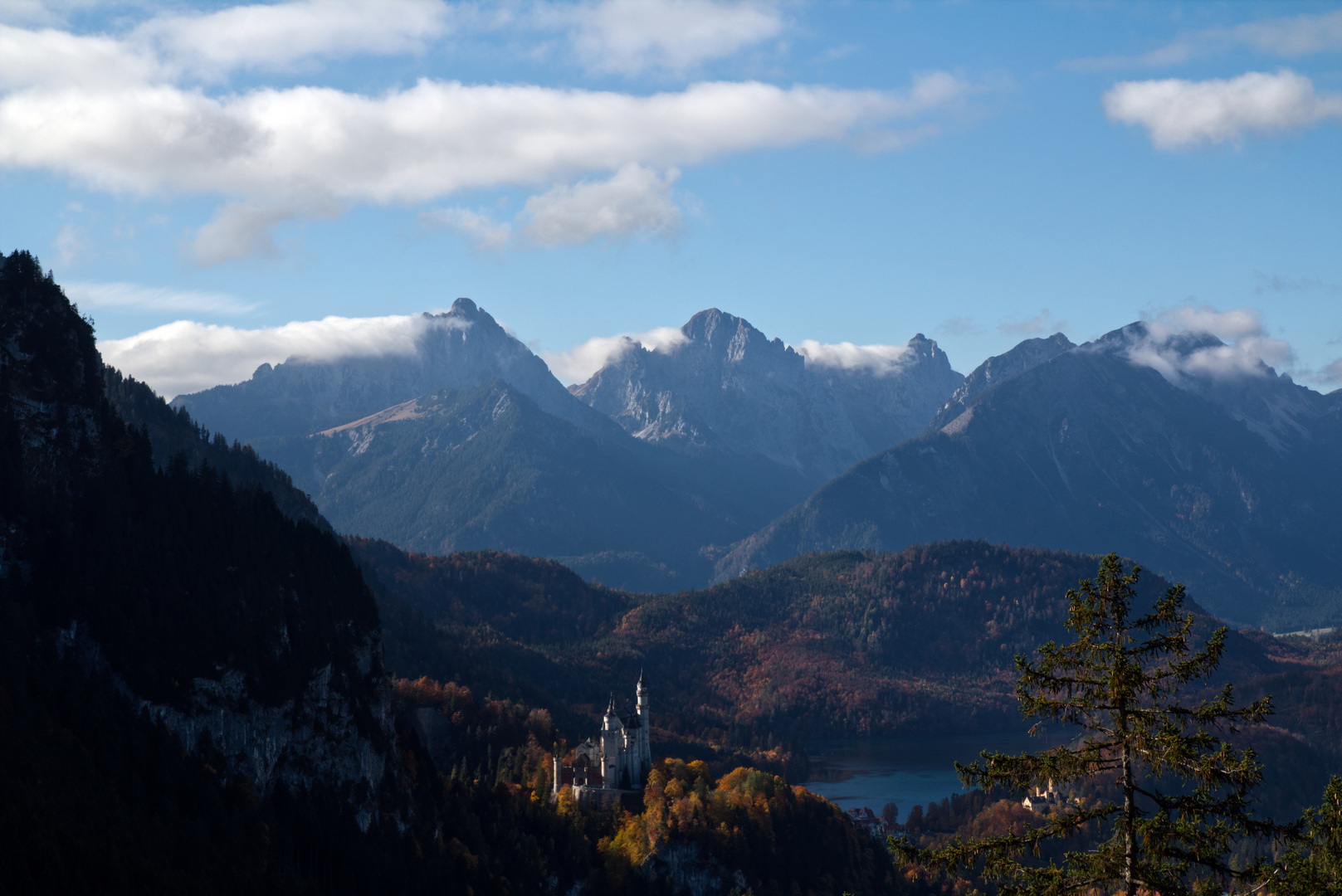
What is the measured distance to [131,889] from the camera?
89625mm

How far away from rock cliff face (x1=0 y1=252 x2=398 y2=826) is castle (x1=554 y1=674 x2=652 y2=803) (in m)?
36.5

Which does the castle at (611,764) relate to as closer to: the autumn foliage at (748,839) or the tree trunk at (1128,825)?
the autumn foliage at (748,839)

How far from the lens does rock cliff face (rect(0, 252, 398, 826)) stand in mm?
118875

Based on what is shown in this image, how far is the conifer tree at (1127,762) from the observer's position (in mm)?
33688

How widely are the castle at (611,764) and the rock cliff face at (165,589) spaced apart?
120 ft

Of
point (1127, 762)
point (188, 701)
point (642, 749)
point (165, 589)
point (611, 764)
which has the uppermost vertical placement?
point (165, 589)

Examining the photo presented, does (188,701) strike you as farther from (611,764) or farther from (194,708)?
(611,764)

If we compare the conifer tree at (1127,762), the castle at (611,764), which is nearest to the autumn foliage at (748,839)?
the castle at (611,764)

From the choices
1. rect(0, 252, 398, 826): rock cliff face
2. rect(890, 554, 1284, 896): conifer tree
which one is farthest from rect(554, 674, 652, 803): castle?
rect(890, 554, 1284, 896): conifer tree

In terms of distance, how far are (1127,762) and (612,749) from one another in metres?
146

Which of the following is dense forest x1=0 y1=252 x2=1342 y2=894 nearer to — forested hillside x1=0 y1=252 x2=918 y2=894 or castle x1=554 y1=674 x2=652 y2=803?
forested hillside x1=0 y1=252 x2=918 y2=894

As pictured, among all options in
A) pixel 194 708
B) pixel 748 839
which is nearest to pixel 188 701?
pixel 194 708

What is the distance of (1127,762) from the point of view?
3403 cm

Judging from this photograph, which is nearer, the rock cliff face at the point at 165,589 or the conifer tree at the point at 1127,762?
the conifer tree at the point at 1127,762
